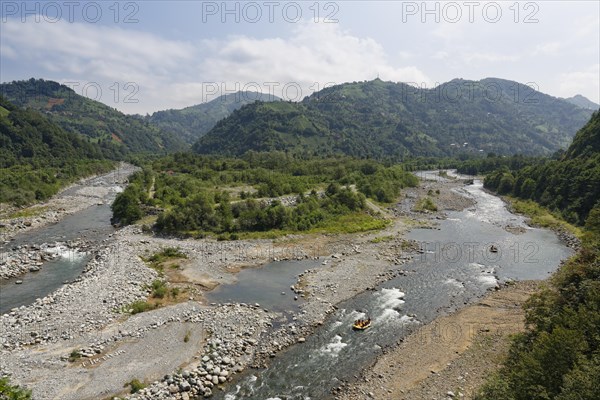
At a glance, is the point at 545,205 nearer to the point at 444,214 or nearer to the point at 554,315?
the point at 444,214

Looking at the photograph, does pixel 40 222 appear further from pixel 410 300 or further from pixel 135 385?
pixel 410 300

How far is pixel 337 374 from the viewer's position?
2552cm

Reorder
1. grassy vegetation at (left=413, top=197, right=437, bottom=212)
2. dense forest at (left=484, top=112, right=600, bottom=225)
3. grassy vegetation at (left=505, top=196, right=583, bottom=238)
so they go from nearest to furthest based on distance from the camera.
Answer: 1. grassy vegetation at (left=505, top=196, right=583, bottom=238)
2. dense forest at (left=484, top=112, right=600, bottom=225)
3. grassy vegetation at (left=413, top=197, right=437, bottom=212)

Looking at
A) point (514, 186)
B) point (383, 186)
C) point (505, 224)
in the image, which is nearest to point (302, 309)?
point (505, 224)

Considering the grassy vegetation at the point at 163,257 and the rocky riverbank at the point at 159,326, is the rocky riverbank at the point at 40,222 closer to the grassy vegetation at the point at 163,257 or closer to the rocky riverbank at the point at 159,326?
the rocky riverbank at the point at 159,326

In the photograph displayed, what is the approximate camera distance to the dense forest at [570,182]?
68.1m

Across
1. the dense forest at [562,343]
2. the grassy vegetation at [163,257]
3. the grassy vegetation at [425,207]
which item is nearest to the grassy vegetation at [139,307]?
the grassy vegetation at [163,257]

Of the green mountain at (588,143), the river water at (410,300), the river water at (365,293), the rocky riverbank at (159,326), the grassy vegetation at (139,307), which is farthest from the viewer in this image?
the green mountain at (588,143)

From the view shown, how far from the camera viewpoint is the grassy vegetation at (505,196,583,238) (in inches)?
2535

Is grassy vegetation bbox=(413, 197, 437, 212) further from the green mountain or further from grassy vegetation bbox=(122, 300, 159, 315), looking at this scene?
grassy vegetation bbox=(122, 300, 159, 315)

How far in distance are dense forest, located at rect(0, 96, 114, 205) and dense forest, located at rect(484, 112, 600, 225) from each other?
112m

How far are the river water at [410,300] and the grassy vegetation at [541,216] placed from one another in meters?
3.38

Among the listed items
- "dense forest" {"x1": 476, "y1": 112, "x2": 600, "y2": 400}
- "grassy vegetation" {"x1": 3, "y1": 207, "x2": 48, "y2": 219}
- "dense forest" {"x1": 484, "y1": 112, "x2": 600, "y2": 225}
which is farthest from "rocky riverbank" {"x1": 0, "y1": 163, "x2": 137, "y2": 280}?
"dense forest" {"x1": 484, "y1": 112, "x2": 600, "y2": 225}

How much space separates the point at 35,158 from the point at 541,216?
156 meters
